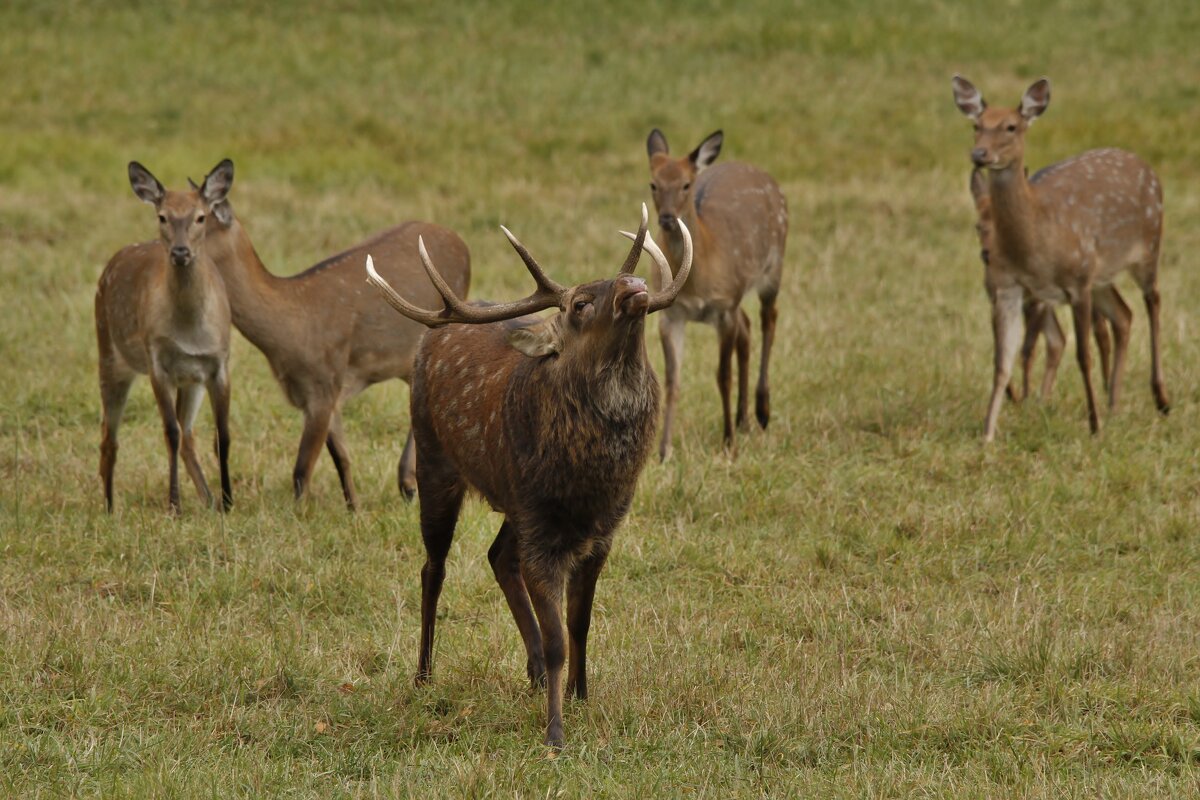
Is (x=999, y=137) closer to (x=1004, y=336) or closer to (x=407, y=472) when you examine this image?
(x=1004, y=336)

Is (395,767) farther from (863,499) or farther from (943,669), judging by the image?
(863,499)

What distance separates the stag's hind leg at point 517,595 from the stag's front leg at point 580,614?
11 centimetres

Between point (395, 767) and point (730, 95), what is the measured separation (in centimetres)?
1750

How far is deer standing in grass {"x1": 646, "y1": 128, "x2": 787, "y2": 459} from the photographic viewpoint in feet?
29.8

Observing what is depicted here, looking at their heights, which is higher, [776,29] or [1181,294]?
[776,29]

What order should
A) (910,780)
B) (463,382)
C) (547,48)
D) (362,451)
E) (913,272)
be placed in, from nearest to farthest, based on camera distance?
(910,780) < (463,382) < (362,451) < (913,272) < (547,48)

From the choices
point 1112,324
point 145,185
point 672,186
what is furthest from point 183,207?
point 1112,324

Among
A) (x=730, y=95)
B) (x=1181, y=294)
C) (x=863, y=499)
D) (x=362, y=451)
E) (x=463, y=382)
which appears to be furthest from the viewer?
(x=730, y=95)

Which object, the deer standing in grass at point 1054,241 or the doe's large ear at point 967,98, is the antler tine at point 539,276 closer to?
the deer standing in grass at point 1054,241

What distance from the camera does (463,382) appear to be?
563 cm

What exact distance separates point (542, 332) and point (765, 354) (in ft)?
15.8

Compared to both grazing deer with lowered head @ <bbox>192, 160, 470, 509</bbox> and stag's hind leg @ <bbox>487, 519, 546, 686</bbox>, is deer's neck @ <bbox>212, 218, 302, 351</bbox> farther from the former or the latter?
stag's hind leg @ <bbox>487, 519, 546, 686</bbox>

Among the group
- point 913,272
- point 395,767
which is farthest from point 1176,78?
point 395,767

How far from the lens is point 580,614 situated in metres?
5.36
